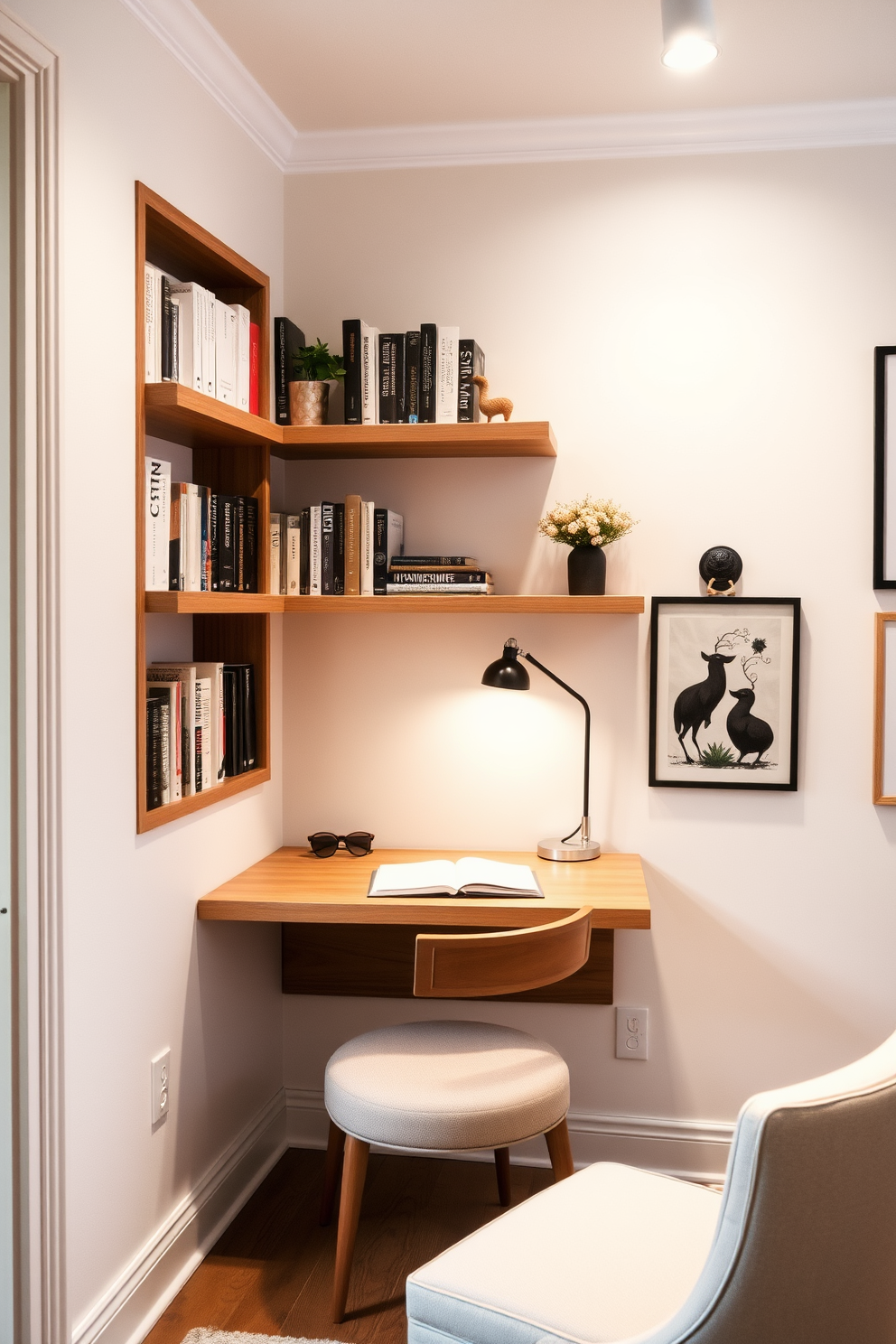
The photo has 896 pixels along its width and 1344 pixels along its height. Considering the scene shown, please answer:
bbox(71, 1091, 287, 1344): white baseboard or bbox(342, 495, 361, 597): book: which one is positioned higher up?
bbox(342, 495, 361, 597): book

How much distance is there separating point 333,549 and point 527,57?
1182mm

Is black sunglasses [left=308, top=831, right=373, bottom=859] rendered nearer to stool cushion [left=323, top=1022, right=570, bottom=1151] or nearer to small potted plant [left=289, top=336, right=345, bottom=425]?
stool cushion [left=323, top=1022, right=570, bottom=1151]

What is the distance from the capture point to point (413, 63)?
235cm

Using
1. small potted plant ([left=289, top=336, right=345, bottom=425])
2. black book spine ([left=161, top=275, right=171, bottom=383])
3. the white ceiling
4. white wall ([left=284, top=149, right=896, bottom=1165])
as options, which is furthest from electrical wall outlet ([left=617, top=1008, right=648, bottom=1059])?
the white ceiling

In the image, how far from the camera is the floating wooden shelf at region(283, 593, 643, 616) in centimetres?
251

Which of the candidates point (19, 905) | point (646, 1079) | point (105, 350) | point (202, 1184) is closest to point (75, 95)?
point (105, 350)

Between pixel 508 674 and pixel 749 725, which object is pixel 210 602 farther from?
pixel 749 725

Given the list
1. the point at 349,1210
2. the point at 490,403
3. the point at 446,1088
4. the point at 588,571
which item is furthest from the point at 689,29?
the point at 349,1210

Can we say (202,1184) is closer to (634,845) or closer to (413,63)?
(634,845)

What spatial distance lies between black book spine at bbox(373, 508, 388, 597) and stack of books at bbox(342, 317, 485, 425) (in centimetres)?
22

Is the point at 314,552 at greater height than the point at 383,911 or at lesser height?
greater

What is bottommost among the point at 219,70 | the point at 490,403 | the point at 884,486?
the point at 884,486

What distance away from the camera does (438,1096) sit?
1.98 meters

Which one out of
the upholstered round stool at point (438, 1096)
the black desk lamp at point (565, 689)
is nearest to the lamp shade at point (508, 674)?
the black desk lamp at point (565, 689)
